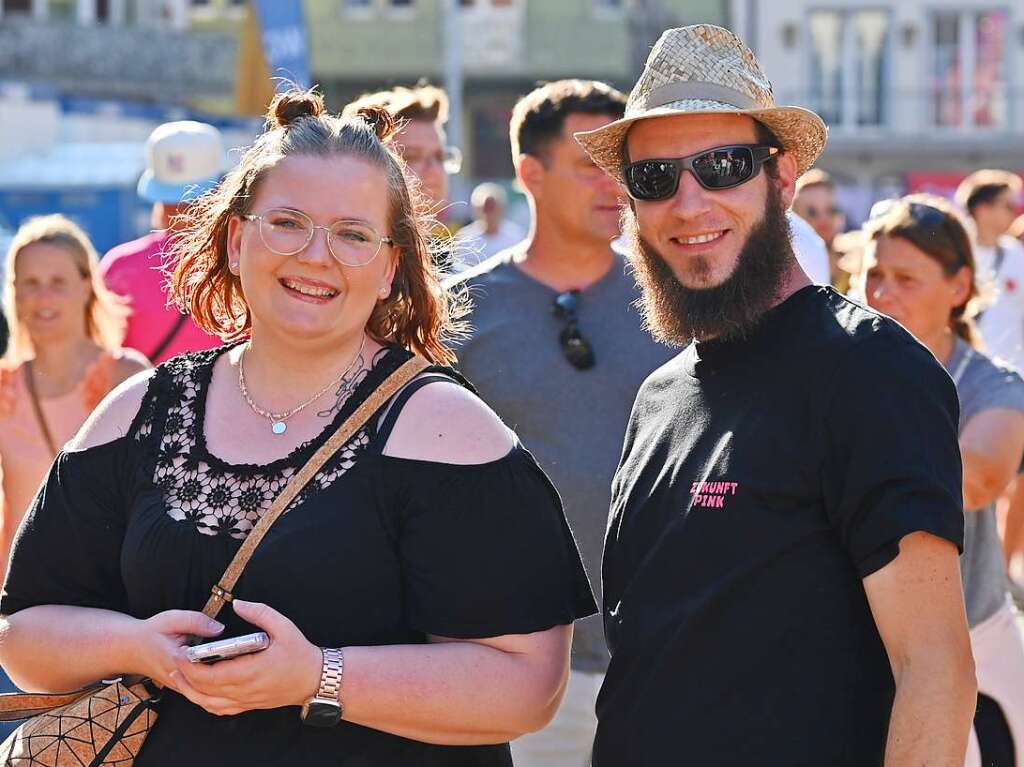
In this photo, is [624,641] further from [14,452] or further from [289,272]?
[14,452]

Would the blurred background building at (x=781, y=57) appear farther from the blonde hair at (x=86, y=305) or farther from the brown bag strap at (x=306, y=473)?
the brown bag strap at (x=306, y=473)

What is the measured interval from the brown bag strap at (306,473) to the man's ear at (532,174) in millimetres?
2128

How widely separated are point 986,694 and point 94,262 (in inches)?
141

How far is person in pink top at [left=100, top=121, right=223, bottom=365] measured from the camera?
571cm

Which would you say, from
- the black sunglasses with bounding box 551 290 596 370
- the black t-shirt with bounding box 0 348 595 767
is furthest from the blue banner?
the black t-shirt with bounding box 0 348 595 767

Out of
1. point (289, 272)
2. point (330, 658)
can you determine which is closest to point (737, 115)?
point (289, 272)

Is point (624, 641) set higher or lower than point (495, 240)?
higher

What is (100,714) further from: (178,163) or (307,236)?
(178,163)

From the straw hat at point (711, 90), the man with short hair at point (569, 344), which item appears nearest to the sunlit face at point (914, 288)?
the man with short hair at point (569, 344)

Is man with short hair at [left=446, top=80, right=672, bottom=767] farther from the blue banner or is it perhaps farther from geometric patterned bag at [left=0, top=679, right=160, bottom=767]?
the blue banner

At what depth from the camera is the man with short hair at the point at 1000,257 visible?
8.75 metres

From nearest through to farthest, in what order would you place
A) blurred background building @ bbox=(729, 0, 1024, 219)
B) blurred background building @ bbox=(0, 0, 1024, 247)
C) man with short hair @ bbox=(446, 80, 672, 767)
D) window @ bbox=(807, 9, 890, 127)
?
1. man with short hair @ bbox=(446, 80, 672, 767)
2. blurred background building @ bbox=(0, 0, 1024, 247)
3. blurred background building @ bbox=(729, 0, 1024, 219)
4. window @ bbox=(807, 9, 890, 127)

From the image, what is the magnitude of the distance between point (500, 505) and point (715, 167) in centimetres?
73

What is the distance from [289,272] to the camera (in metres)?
2.99
